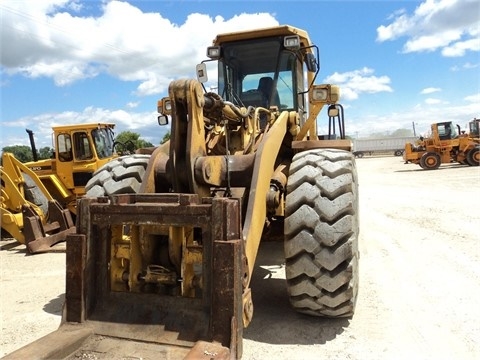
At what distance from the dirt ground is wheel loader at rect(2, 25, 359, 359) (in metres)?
0.33

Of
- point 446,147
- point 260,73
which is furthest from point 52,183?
point 446,147

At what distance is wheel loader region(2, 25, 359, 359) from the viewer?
8.89ft

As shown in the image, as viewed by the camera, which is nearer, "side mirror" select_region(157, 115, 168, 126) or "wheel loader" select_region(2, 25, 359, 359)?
"wheel loader" select_region(2, 25, 359, 359)

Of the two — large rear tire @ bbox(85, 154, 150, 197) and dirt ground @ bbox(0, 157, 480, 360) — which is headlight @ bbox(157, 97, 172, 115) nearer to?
large rear tire @ bbox(85, 154, 150, 197)

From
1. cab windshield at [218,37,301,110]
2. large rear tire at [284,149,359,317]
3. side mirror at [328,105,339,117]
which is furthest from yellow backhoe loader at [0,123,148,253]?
side mirror at [328,105,339,117]

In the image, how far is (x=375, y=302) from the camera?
4.45 metres

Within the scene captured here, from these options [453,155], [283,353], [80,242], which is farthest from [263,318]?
[453,155]

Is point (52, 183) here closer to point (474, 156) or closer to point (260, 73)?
point (260, 73)

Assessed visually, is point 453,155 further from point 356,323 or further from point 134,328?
point 134,328

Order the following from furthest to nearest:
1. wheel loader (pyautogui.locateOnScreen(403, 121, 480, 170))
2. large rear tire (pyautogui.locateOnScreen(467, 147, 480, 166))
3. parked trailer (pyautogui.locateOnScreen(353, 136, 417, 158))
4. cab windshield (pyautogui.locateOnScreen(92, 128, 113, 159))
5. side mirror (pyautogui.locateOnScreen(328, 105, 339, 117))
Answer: parked trailer (pyautogui.locateOnScreen(353, 136, 417, 158))
wheel loader (pyautogui.locateOnScreen(403, 121, 480, 170))
large rear tire (pyautogui.locateOnScreen(467, 147, 480, 166))
cab windshield (pyautogui.locateOnScreen(92, 128, 113, 159))
side mirror (pyautogui.locateOnScreen(328, 105, 339, 117))

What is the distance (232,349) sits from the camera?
2.61 metres

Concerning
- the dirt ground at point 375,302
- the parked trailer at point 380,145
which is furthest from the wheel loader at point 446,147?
the parked trailer at point 380,145

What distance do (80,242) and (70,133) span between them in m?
8.47

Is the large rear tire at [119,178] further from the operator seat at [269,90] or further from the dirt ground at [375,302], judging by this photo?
the operator seat at [269,90]
